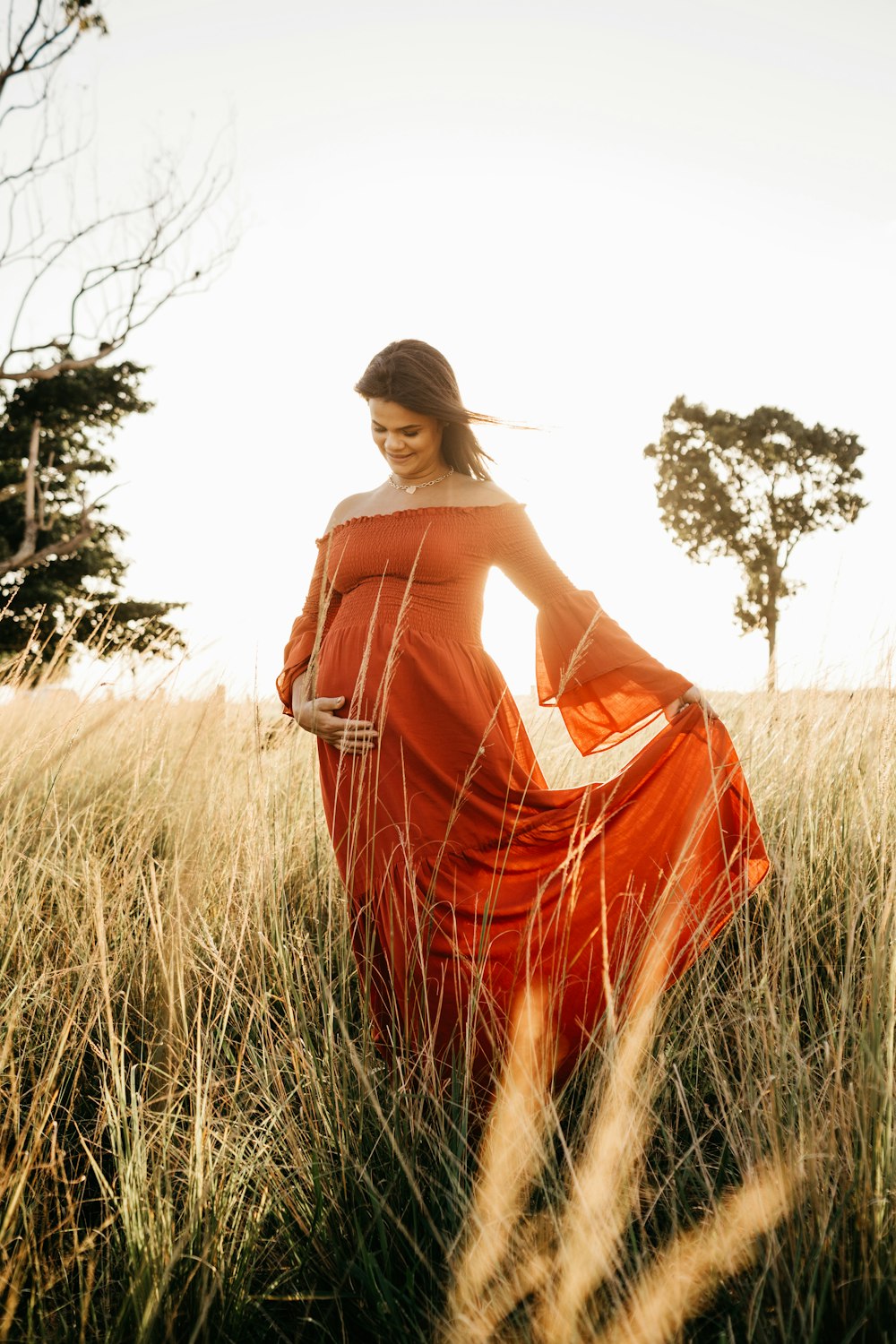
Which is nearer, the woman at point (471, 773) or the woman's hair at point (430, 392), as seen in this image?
the woman at point (471, 773)

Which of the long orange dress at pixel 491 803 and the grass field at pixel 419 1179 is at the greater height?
the long orange dress at pixel 491 803

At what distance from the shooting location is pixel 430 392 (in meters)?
2.35

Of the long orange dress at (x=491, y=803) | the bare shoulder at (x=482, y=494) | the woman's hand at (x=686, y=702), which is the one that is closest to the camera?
the long orange dress at (x=491, y=803)

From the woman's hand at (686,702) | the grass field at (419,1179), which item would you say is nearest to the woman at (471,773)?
the woman's hand at (686,702)

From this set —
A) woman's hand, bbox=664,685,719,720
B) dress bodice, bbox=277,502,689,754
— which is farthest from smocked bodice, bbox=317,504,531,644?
woman's hand, bbox=664,685,719,720

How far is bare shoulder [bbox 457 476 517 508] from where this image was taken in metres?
2.31

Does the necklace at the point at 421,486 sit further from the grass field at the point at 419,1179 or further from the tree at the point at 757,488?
the tree at the point at 757,488

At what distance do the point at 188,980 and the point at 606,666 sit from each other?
3.96ft

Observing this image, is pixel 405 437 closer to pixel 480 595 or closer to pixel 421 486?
pixel 421 486

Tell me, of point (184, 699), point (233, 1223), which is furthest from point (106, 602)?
point (233, 1223)

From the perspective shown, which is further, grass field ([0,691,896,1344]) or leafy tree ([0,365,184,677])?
leafy tree ([0,365,184,677])

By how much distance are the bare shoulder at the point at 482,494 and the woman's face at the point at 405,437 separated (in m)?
0.14

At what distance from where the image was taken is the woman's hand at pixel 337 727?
2.02 meters

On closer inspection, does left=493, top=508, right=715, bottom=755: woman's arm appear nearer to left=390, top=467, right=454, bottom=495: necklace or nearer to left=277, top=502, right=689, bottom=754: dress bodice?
left=277, top=502, right=689, bottom=754: dress bodice
